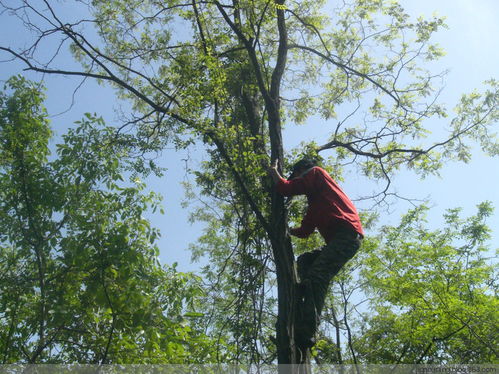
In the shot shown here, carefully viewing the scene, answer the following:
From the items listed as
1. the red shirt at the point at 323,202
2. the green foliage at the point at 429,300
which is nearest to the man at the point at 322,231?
the red shirt at the point at 323,202

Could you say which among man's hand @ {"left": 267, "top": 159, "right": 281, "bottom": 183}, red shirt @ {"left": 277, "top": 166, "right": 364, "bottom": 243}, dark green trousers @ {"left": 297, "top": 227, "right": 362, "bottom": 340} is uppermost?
man's hand @ {"left": 267, "top": 159, "right": 281, "bottom": 183}

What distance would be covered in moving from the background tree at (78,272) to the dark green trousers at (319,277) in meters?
1.06

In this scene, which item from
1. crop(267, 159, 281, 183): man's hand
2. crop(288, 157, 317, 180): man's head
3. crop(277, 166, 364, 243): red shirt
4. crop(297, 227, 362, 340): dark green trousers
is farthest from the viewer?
crop(288, 157, 317, 180): man's head

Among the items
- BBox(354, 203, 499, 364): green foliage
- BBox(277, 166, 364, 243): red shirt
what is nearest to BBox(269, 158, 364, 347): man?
BBox(277, 166, 364, 243): red shirt

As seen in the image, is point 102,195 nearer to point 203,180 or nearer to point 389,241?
point 203,180

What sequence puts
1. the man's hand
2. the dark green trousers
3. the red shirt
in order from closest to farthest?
the dark green trousers < the red shirt < the man's hand

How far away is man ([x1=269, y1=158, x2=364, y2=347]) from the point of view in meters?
4.42

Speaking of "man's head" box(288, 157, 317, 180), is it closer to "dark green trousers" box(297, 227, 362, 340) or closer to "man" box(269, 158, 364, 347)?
"man" box(269, 158, 364, 347)

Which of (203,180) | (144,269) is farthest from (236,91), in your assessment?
(144,269)

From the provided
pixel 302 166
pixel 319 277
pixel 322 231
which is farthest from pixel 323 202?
pixel 319 277

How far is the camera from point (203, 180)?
6473 mm

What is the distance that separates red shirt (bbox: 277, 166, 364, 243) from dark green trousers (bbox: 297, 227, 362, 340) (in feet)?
0.38

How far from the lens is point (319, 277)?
4559 millimetres

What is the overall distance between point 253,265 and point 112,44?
491 cm
